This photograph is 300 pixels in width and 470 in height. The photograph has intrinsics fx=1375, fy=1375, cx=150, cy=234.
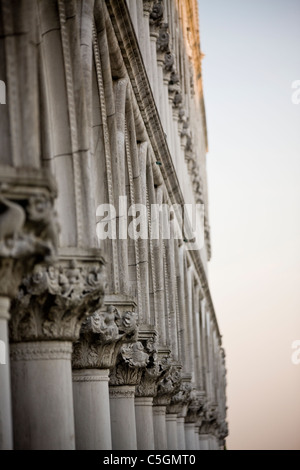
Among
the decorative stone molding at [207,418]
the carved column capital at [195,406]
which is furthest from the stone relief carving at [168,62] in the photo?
the decorative stone molding at [207,418]

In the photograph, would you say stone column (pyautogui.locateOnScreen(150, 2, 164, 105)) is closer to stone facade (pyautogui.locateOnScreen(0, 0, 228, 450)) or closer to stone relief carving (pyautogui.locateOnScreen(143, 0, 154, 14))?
stone relief carving (pyautogui.locateOnScreen(143, 0, 154, 14))

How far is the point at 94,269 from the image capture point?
18578 millimetres

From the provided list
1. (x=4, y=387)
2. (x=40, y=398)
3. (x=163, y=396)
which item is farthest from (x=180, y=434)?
(x=4, y=387)

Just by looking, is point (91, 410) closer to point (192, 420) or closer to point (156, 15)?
point (156, 15)

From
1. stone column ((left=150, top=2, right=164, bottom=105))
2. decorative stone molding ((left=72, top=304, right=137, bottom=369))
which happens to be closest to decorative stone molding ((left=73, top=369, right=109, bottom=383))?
decorative stone molding ((left=72, top=304, right=137, bottom=369))

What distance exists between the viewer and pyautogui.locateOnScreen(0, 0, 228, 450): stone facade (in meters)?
15.7

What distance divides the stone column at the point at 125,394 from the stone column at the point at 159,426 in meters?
7.32

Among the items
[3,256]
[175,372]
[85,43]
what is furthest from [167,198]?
[3,256]

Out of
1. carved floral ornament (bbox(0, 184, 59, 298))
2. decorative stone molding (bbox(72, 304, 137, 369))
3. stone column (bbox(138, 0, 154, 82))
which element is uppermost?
stone column (bbox(138, 0, 154, 82))

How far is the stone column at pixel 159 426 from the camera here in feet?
114

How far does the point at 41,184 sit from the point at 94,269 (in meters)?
5.28

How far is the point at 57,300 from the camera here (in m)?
18.3
